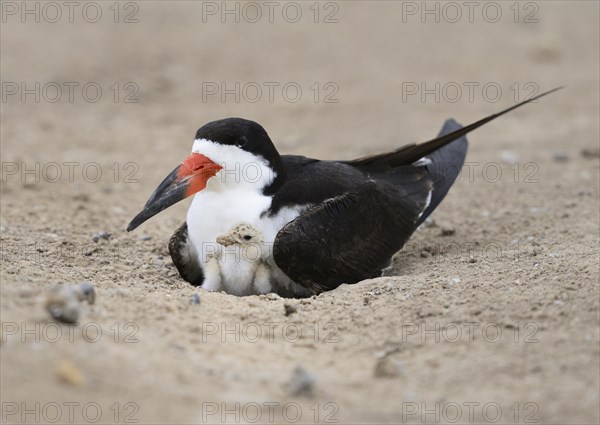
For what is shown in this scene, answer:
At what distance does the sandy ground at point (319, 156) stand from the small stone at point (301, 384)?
0.01 m

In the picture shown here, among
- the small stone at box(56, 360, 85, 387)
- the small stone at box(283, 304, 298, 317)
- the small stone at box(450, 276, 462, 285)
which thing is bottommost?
the small stone at box(283, 304, 298, 317)

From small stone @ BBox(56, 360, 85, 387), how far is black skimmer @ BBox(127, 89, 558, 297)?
200cm

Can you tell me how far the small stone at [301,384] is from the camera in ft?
13.6

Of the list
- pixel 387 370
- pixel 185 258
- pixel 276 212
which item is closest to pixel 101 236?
pixel 185 258

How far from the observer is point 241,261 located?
5930mm

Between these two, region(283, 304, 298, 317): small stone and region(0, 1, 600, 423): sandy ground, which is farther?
region(283, 304, 298, 317): small stone

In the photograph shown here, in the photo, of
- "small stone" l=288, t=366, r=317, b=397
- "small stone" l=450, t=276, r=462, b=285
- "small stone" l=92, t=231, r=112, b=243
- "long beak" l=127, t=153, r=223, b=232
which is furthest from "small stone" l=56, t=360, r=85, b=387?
"small stone" l=92, t=231, r=112, b=243

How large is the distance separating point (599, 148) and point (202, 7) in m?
6.79

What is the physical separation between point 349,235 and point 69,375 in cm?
268

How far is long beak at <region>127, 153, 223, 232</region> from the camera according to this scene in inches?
233

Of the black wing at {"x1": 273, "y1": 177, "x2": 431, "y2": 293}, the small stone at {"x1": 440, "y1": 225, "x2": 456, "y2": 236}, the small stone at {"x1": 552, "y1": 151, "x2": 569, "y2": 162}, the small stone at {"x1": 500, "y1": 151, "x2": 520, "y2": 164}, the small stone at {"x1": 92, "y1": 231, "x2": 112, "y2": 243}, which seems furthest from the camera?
the small stone at {"x1": 500, "y1": 151, "x2": 520, "y2": 164}

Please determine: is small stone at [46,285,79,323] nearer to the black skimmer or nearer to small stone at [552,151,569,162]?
the black skimmer

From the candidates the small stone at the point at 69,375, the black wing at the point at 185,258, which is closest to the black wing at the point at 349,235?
the black wing at the point at 185,258

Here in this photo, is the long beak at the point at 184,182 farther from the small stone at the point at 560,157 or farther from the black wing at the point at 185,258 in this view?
the small stone at the point at 560,157
